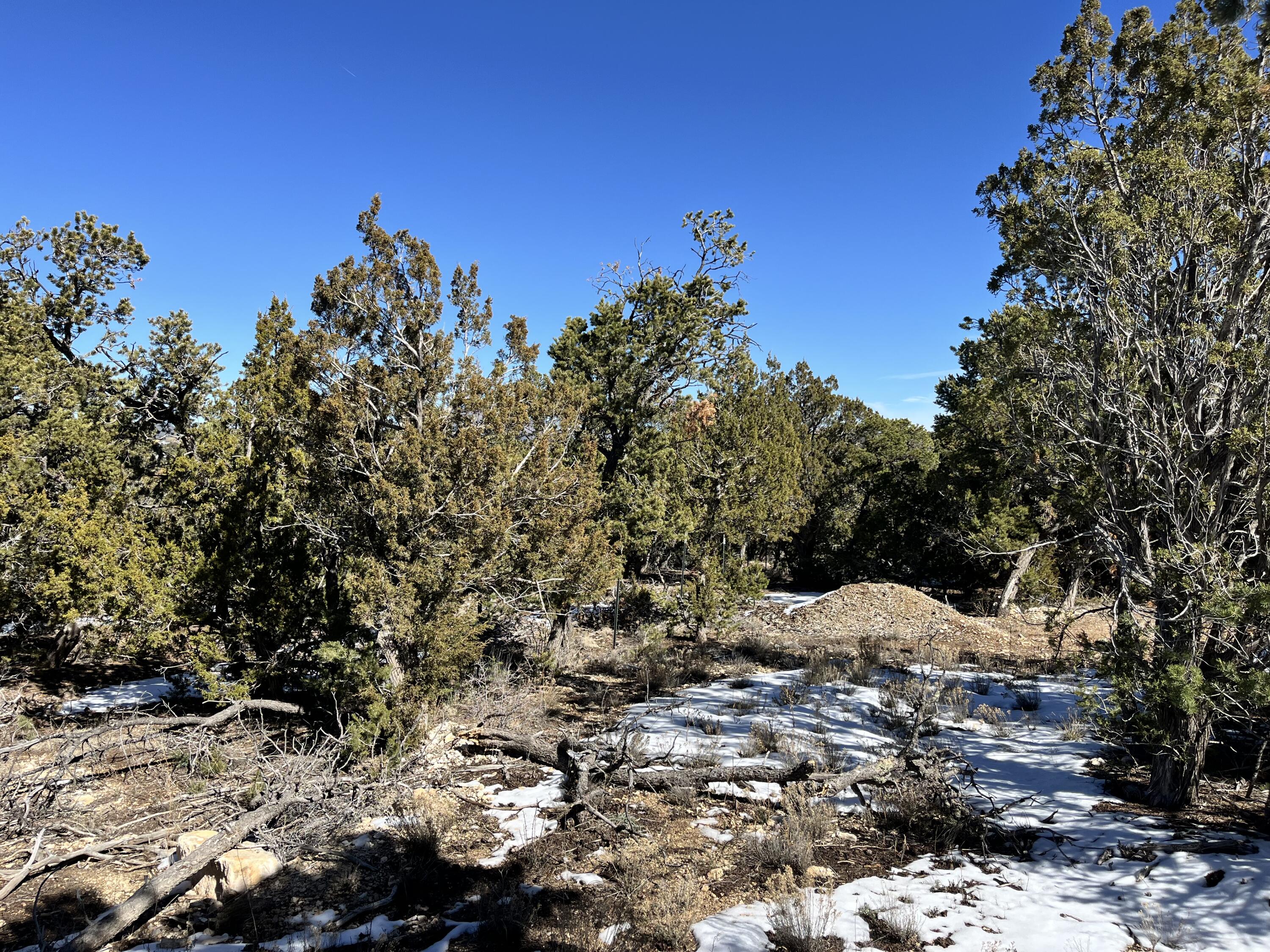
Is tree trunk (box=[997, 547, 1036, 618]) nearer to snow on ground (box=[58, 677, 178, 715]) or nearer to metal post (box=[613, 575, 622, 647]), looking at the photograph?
metal post (box=[613, 575, 622, 647])

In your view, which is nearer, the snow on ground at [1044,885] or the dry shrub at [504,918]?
the snow on ground at [1044,885]

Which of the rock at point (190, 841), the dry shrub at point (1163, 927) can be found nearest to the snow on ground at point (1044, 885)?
the dry shrub at point (1163, 927)

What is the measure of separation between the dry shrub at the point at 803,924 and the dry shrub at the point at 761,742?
2823 mm

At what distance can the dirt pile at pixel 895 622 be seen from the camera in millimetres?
15805

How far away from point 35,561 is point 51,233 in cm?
802

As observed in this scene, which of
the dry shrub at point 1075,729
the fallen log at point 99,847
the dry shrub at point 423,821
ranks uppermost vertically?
the dry shrub at point 1075,729

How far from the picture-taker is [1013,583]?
18984 millimetres

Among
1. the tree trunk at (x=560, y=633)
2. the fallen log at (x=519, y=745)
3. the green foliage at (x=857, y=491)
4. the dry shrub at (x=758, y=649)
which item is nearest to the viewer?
the fallen log at (x=519, y=745)

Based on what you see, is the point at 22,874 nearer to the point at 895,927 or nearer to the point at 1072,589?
the point at 895,927

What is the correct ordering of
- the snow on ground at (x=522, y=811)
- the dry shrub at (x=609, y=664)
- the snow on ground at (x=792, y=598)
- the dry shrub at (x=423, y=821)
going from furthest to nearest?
the snow on ground at (x=792, y=598) < the dry shrub at (x=609, y=664) < the snow on ground at (x=522, y=811) < the dry shrub at (x=423, y=821)

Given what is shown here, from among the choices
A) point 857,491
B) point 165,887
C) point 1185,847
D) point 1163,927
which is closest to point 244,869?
point 165,887

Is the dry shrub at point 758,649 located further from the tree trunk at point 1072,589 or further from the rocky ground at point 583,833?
the tree trunk at point 1072,589

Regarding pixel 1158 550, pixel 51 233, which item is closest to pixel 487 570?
pixel 1158 550

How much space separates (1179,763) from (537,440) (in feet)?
24.4
